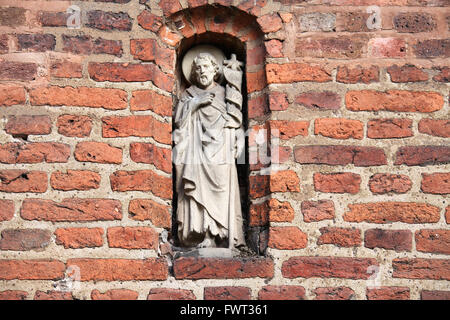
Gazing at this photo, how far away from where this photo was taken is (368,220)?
364cm

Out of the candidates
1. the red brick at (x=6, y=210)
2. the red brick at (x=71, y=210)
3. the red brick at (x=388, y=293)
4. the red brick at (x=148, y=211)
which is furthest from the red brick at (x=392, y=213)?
the red brick at (x=6, y=210)

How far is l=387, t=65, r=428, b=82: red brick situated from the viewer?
12.7ft

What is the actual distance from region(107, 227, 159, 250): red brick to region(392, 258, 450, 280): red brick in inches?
47.9

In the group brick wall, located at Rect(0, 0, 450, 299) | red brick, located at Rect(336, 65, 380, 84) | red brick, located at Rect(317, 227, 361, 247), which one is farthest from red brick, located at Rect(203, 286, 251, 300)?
red brick, located at Rect(336, 65, 380, 84)

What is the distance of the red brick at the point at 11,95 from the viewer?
12.2 ft

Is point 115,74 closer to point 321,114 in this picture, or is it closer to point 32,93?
point 32,93

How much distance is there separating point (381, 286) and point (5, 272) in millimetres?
1821

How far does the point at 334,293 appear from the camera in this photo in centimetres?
352

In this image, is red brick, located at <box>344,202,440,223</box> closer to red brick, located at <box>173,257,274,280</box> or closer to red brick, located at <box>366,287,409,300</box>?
red brick, located at <box>366,287,409,300</box>

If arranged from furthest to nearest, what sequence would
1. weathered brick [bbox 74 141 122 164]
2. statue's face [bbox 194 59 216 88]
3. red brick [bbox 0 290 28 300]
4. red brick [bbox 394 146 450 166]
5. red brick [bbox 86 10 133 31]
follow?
statue's face [bbox 194 59 216 88], red brick [bbox 86 10 133 31], red brick [bbox 394 146 450 166], weathered brick [bbox 74 141 122 164], red brick [bbox 0 290 28 300]

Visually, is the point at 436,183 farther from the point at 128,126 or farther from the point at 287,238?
the point at 128,126
